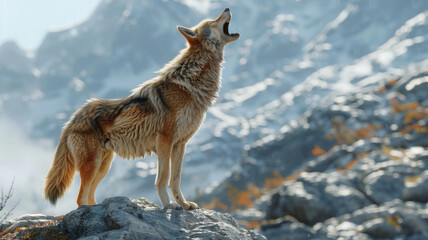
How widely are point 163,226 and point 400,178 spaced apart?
26627 mm

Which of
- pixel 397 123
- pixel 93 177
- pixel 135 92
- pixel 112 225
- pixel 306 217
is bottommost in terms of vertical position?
pixel 112 225

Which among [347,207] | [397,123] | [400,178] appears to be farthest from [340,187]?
[397,123]

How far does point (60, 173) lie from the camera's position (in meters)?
7.95

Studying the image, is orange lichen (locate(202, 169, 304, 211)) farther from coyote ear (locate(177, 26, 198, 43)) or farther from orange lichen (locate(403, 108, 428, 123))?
coyote ear (locate(177, 26, 198, 43))

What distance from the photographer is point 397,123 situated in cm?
5769

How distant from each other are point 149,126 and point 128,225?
2.26 meters

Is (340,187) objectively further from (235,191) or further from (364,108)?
(235,191)

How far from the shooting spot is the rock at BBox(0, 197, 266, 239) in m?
5.86

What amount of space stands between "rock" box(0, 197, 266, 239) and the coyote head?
3291 mm

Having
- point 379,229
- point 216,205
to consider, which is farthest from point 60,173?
point 216,205

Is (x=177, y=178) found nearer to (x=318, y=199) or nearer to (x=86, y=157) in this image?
(x=86, y=157)

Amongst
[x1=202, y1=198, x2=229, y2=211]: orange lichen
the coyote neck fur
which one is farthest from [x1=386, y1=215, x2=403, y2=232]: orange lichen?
[x1=202, y1=198, x2=229, y2=211]: orange lichen

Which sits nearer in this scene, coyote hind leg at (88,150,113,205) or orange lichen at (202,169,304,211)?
coyote hind leg at (88,150,113,205)

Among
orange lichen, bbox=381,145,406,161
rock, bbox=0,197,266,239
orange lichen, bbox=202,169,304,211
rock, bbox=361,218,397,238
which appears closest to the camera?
rock, bbox=0,197,266,239
